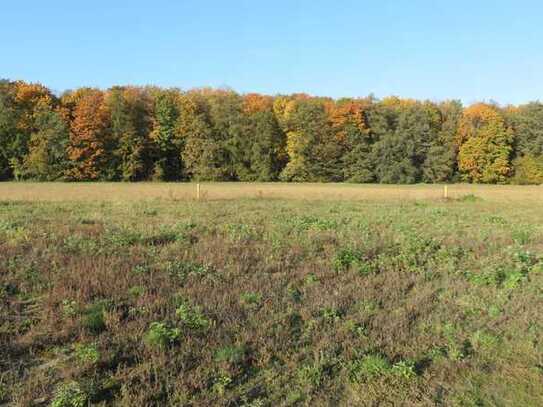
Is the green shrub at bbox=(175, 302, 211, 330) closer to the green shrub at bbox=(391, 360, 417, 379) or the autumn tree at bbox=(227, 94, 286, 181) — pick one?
the green shrub at bbox=(391, 360, 417, 379)

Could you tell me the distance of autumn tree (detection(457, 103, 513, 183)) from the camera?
75.8 metres

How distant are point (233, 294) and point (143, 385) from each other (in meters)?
3.10

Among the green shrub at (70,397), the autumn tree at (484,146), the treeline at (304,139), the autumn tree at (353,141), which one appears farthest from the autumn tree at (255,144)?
the green shrub at (70,397)

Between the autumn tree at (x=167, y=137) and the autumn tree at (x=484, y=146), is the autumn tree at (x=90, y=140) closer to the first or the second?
the autumn tree at (x=167, y=137)

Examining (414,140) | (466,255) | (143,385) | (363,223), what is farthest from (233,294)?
(414,140)

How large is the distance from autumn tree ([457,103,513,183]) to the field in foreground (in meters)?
68.4

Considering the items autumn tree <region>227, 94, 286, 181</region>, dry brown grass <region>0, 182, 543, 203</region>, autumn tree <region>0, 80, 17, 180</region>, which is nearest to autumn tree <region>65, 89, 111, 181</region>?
autumn tree <region>0, 80, 17, 180</region>

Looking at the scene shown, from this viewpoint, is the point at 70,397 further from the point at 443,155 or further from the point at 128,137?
the point at 443,155

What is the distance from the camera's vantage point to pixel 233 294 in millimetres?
8188

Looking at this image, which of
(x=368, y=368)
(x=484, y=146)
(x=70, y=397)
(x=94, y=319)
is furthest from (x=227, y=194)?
(x=484, y=146)

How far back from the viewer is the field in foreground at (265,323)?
5172 millimetres

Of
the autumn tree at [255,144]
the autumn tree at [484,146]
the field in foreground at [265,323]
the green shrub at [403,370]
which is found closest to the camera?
the field in foreground at [265,323]

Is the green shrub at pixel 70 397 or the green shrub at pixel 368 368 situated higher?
the green shrub at pixel 70 397

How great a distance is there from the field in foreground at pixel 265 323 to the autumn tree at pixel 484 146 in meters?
68.4
